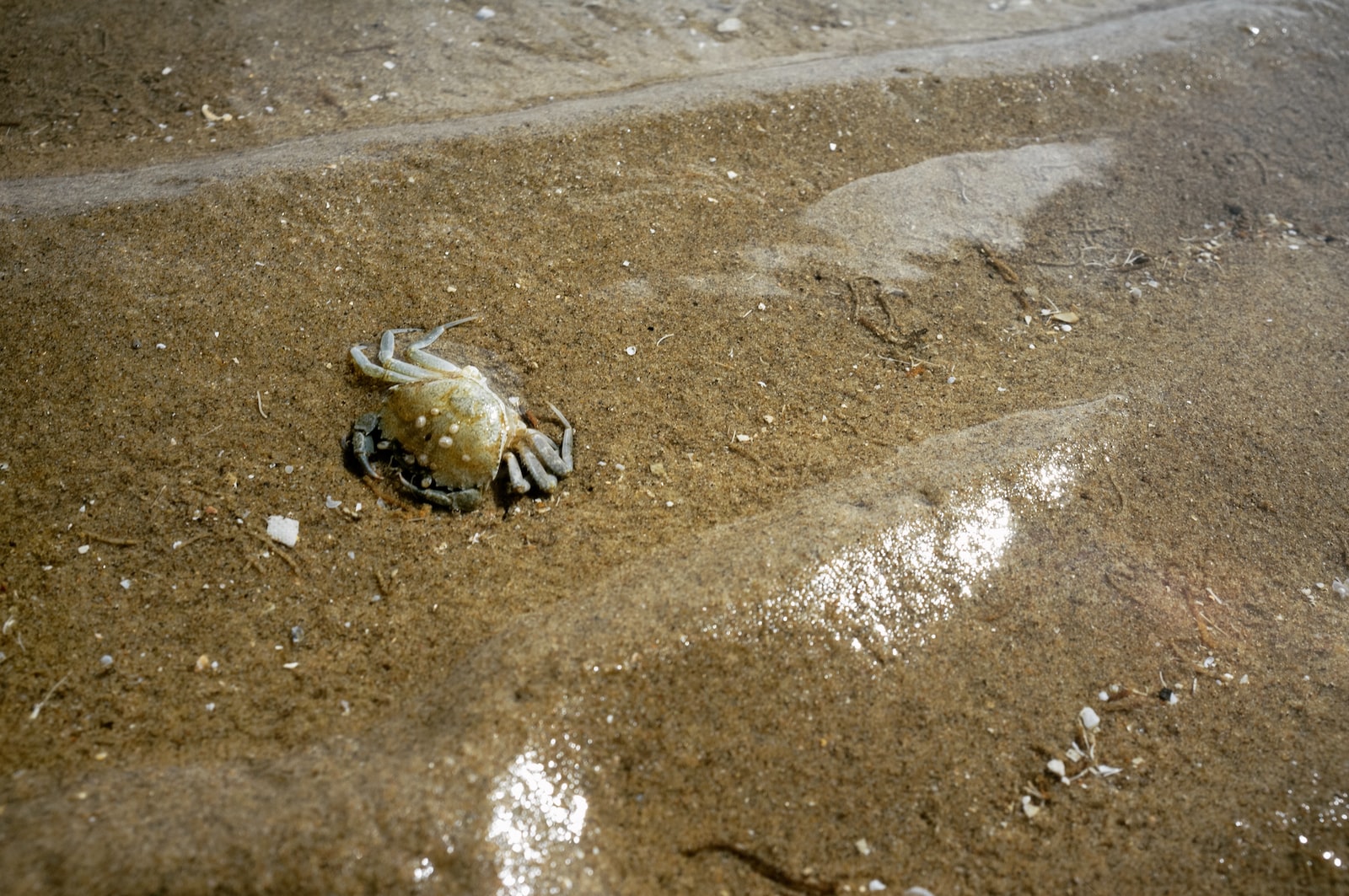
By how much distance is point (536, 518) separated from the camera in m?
3.03

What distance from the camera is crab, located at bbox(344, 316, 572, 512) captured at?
10.2ft

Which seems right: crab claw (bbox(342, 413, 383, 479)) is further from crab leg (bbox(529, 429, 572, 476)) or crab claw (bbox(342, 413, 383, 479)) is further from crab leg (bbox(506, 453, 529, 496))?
crab leg (bbox(529, 429, 572, 476))

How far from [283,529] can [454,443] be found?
67 centimetres

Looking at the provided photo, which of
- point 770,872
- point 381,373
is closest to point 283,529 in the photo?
point 381,373

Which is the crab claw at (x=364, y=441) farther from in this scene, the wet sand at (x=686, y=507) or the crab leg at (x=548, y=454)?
the crab leg at (x=548, y=454)

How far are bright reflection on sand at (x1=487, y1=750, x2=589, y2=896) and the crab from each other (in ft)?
3.60

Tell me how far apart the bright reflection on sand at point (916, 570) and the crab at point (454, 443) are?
1079 millimetres

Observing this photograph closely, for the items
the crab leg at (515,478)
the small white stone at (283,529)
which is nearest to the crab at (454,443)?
the crab leg at (515,478)

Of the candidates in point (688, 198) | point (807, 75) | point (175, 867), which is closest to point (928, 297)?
point (688, 198)

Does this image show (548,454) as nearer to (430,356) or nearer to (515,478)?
(515,478)

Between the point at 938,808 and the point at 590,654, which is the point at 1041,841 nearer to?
the point at 938,808

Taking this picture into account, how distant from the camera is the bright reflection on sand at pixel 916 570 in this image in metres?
2.69

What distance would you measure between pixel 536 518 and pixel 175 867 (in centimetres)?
146

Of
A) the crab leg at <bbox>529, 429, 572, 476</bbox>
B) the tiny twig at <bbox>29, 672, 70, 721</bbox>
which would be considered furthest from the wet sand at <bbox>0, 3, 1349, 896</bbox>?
the crab leg at <bbox>529, 429, 572, 476</bbox>
